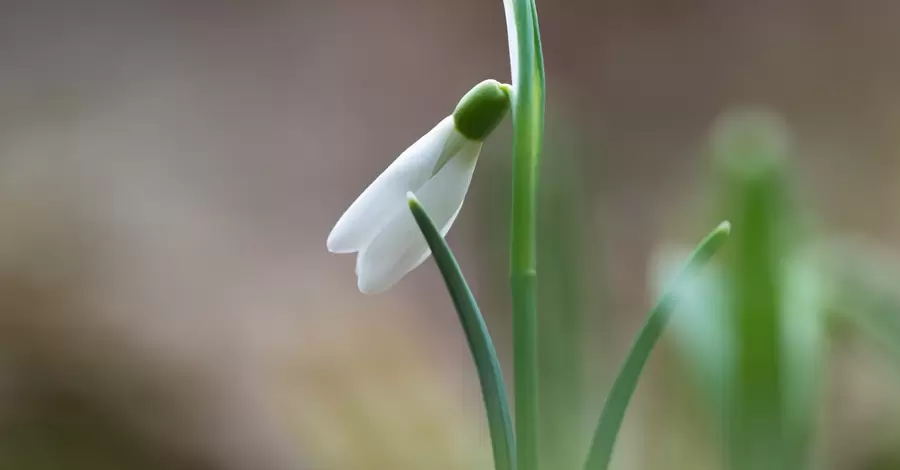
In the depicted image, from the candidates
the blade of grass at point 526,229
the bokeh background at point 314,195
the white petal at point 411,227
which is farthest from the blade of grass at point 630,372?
the bokeh background at point 314,195

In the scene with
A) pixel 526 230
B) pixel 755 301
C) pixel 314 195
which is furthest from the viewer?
pixel 314 195

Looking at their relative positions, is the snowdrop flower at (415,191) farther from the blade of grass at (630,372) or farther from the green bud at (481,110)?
the blade of grass at (630,372)

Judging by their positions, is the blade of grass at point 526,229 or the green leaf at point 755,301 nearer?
the green leaf at point 755,301

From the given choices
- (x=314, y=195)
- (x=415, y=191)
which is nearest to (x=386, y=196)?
(x=415, y=191)

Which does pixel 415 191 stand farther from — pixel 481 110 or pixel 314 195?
pixel 314 195

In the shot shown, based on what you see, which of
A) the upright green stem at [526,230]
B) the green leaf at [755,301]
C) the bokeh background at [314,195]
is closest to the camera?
the green leaf at [755,301]

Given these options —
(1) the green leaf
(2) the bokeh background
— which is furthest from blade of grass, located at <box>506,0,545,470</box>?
(2) the bokeh background

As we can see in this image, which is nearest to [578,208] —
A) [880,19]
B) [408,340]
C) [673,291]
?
[673,291]

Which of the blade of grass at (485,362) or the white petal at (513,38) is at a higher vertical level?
the white petal at (513,38)
